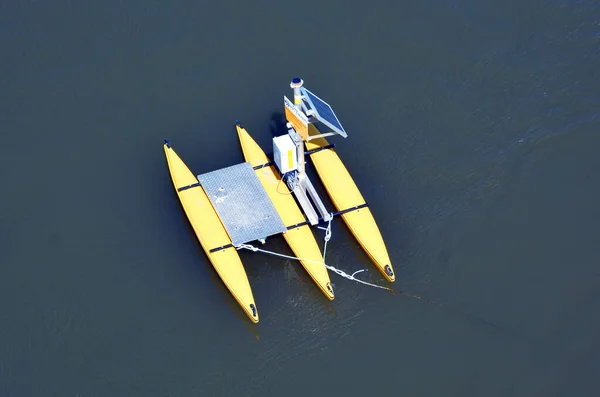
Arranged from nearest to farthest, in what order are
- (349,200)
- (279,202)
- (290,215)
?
(290,215) → (279,202) → (349,200)

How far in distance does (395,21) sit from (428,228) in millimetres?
14202

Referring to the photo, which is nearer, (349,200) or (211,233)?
(211,233)

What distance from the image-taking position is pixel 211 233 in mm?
36844

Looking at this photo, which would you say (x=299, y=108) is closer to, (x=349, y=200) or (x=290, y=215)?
(x=290, y=215)

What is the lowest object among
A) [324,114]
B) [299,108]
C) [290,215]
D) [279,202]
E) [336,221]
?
[336,221]

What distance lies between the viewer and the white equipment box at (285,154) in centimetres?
3759

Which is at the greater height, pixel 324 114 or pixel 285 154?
pixel 324 114

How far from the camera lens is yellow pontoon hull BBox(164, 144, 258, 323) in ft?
115

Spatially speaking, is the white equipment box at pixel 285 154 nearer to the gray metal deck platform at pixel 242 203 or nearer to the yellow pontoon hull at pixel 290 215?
the yellow pontoon hull at pixel 290 215

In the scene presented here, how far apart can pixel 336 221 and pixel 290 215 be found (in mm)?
2317

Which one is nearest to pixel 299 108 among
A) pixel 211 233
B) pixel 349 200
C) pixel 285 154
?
pixel 285 154

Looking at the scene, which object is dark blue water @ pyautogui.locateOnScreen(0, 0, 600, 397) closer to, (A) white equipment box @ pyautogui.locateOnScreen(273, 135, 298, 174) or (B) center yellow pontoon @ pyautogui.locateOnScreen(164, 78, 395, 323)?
(B) center yellow pontoon @ pyautogui.locateOnScreen(164, 78, 395, 323)

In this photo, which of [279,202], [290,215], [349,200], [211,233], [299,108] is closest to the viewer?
[299,108]

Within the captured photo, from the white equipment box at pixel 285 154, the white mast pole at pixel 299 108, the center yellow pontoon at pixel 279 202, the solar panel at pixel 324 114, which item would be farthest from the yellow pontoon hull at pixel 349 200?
the solar panel at pixel 324 114
